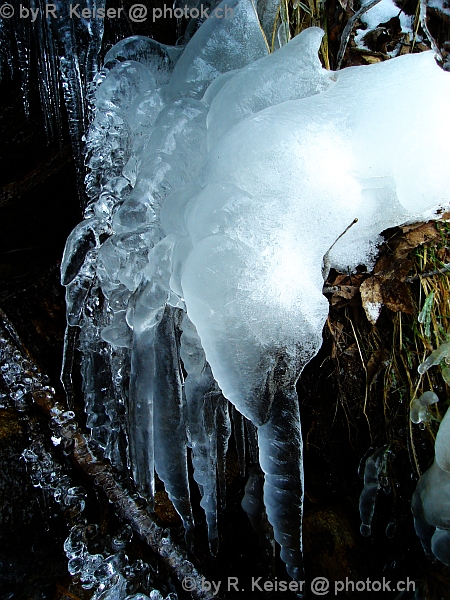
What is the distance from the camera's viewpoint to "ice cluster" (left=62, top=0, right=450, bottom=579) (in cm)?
120

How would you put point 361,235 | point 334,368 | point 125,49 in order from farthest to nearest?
point 334,368 < point 125,49 < point 361,235

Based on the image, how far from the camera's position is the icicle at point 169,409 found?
159cm

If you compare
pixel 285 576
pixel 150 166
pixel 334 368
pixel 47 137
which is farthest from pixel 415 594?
pixel 47 137

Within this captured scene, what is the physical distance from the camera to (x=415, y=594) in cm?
188

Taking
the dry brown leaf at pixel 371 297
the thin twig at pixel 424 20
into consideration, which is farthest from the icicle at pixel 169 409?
the thin twig at pixel 424 20

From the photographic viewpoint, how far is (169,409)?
160cm

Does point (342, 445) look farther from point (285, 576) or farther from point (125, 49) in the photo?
point (125, 49)

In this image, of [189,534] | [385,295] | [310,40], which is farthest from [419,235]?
[189,534]

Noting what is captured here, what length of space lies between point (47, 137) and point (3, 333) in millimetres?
983

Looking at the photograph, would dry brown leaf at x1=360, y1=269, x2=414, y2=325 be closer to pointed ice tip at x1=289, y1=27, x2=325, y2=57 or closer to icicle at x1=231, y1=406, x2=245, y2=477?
icicle at x1=231, y1=406, x2=245, y2=477

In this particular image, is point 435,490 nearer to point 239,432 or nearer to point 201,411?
point 239,432

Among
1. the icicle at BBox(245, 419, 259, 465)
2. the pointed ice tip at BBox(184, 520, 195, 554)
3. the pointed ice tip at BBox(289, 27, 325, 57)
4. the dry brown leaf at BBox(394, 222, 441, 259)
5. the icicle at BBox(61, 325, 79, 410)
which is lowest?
the pointed ice tip at BBox(184, 520, 195, 554)

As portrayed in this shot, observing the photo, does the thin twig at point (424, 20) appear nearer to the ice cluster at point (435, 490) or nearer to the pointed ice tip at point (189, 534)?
the ice cluster at point (435, 490)

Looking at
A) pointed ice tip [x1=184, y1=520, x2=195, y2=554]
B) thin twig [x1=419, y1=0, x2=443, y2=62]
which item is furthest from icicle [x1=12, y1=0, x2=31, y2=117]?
pointed ice tip [x1=184, y1=520, x2=195, y2=554]
